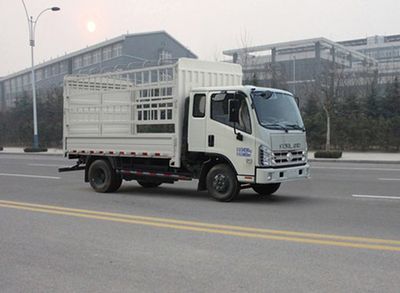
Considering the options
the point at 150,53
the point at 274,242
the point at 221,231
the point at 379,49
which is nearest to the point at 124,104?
the point at 221,231

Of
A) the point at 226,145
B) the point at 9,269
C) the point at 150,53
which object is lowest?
the point at 9,269

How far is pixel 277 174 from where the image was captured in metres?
9.72

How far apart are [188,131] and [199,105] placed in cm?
63

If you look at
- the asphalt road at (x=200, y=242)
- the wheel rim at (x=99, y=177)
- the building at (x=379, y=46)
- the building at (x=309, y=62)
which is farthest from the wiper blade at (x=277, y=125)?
the building at (x=379, y=46)

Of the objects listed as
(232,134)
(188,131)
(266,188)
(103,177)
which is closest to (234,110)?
(232,134)

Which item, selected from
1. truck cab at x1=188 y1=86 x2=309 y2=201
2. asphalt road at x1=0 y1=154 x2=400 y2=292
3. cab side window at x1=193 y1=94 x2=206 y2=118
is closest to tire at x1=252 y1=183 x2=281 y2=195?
asphalt road at x1=0 y1=154 x2=400 y2=292

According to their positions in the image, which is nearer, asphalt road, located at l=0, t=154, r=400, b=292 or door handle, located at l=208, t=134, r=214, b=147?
asphalt road, located at l=0, t=154, r=400, b=292

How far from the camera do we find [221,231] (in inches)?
291

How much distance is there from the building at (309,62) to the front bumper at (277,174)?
2557 centimetres

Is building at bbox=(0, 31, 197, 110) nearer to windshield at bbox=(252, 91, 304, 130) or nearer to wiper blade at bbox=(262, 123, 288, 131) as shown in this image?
windshield at bbox=(252, 91, 304, 130)

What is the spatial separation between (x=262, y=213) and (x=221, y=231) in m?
1.73

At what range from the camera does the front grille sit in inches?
386

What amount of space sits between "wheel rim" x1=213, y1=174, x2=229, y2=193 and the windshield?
Answer: 1439 mm

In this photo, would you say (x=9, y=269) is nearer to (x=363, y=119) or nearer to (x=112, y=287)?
→ (x=112, y=287)
